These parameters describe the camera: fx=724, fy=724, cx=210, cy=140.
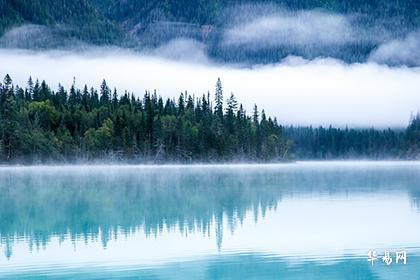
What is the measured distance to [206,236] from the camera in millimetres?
30469

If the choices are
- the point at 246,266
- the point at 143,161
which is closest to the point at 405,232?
the point at 246,266

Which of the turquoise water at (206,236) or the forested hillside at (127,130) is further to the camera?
the forested hillside at (127,130)

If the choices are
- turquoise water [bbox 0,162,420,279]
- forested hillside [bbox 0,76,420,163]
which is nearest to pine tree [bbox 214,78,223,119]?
forested hillside [bbox 0,76,420,163]

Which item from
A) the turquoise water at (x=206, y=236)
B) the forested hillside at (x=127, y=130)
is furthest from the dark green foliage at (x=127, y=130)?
the turquoise water at (x=206, y=236)

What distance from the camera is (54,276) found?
22078 mm

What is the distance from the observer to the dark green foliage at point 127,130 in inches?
5379

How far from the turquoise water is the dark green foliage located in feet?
285

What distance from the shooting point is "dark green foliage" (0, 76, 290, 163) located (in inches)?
5379

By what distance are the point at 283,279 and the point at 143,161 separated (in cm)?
13367

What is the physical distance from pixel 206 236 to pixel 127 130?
12427cm

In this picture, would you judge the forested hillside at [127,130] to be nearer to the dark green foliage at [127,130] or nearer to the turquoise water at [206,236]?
the dark green foliage at [127,130]

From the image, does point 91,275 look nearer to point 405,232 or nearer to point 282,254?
point 282,254

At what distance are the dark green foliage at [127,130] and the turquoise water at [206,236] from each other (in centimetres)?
8680

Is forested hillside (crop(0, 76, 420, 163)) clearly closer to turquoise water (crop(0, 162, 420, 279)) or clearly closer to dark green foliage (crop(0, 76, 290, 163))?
dark green foliage (crop(0, 76, 290, 163))
